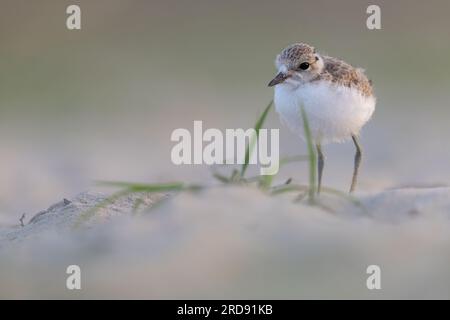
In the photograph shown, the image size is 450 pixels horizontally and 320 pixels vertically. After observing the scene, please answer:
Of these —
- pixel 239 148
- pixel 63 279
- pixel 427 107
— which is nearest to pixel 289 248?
pixel 63 279

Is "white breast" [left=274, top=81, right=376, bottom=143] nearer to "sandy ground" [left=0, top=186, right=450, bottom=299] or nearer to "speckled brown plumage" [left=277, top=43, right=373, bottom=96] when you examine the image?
"speckled brown plumage" [left=277, top=43, right=373, bottom=96]

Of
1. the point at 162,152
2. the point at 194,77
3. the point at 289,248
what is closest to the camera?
the point at 289,248

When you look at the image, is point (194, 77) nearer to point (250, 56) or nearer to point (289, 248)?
point (250, 56)

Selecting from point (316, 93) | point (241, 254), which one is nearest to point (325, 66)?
point (316, 93)

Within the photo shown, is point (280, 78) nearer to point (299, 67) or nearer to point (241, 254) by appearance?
point (299, 67)

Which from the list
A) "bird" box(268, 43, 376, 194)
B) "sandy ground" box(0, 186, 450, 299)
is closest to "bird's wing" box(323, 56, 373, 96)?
"bird" box(268, 43, 376, 194)
